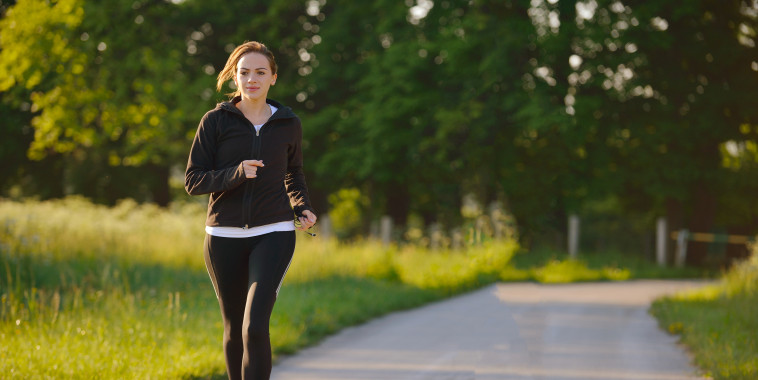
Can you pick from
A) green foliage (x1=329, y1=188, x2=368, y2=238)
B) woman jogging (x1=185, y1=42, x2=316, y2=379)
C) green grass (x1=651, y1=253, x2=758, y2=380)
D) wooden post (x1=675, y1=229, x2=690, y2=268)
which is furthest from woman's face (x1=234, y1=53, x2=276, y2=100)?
green foliage (x1=329, y1=188, x2=368, y2=238)

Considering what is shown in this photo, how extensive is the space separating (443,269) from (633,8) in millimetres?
11588

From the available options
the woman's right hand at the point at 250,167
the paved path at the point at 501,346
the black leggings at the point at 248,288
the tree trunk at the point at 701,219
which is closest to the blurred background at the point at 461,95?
the tree trunk at the point at 701,219

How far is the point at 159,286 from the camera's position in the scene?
36.3ft

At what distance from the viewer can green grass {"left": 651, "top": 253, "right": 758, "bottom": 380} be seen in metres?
6.92

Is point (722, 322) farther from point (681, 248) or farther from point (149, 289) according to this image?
point (681, 248)

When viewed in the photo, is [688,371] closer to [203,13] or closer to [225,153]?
[225,153]

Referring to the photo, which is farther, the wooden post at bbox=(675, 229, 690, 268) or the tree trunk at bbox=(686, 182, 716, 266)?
the tree trunk at bbox=(686, 182, 716, 266)

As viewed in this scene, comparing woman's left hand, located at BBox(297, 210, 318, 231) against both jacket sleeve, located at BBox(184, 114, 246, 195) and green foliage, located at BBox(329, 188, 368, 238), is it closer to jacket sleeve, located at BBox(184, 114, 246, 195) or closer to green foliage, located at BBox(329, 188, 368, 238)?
jacket sleeve, located at BBox(184, 114, 246, 195)

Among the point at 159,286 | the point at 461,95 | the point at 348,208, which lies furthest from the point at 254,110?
the point at 348,208

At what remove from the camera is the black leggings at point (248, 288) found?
14.2 ft

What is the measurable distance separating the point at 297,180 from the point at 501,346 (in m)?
4.10

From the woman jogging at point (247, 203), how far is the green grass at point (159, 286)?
167cm

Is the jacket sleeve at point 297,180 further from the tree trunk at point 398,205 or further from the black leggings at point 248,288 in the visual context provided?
the tree trunk at point 398,205

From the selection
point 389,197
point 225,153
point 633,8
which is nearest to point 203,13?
point 389,197
